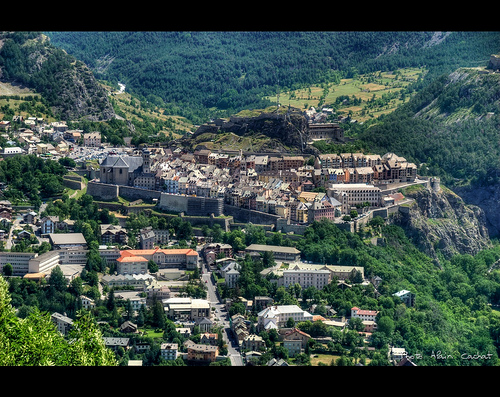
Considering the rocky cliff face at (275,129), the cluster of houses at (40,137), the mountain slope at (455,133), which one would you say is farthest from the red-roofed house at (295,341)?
the cluster of houses at (40,137)

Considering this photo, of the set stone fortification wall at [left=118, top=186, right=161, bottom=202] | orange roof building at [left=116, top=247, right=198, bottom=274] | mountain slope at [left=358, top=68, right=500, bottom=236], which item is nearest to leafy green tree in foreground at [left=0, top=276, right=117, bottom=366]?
orange roof building at [left=116, top=247, right=198, bottom=274]

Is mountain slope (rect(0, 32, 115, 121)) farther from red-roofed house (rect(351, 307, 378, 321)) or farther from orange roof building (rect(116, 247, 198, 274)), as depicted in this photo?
red-roofed house (rect(351, 307, 378, 321))

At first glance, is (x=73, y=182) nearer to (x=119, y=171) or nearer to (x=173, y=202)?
(x=119, y=171)

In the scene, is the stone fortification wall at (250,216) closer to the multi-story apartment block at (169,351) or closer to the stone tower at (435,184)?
the stone tower at (435,184)

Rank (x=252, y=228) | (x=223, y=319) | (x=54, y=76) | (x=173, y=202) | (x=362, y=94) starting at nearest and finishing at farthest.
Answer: (x=223, y=319) → (x=252, y=228) → (x=173, y=202) → (x=54, y=76) → (x=362, y=94)

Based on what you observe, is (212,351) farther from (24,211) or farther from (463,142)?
(463,142)

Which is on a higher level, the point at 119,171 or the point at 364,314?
the point at 119,171

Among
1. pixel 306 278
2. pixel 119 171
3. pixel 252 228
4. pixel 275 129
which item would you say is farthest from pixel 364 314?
pixel 275 129
